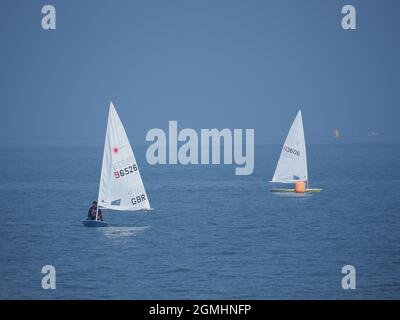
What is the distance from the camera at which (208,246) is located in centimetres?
6128

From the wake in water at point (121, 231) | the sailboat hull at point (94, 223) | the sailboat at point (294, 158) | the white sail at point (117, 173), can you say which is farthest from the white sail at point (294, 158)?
the white sail at point (117, 173)

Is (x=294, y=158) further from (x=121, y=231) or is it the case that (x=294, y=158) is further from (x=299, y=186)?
(x=121, y=231)

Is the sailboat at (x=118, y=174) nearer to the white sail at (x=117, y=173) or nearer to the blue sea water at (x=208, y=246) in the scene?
the white sail at (x=117, y=173)

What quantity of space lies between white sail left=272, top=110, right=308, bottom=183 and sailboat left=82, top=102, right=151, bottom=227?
30674mm

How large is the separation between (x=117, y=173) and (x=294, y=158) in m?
32.8

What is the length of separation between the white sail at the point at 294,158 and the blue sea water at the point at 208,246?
2.44 metres

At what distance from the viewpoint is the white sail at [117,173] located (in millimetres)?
62875

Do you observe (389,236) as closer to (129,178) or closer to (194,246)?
(194,246)

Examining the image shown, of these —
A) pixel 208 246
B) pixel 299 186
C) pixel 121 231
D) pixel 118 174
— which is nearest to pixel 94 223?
pixel 121 231

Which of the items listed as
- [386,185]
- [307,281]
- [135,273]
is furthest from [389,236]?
[386,185]

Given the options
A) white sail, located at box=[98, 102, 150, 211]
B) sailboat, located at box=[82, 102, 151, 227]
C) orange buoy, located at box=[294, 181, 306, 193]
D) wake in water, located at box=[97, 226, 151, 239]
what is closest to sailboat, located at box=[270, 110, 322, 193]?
orange buoy, located at box=[294, 181, 306, 193]

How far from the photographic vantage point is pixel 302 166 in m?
91.9

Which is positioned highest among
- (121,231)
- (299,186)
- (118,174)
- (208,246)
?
(118,174)

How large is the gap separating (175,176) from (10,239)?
7962 cm
